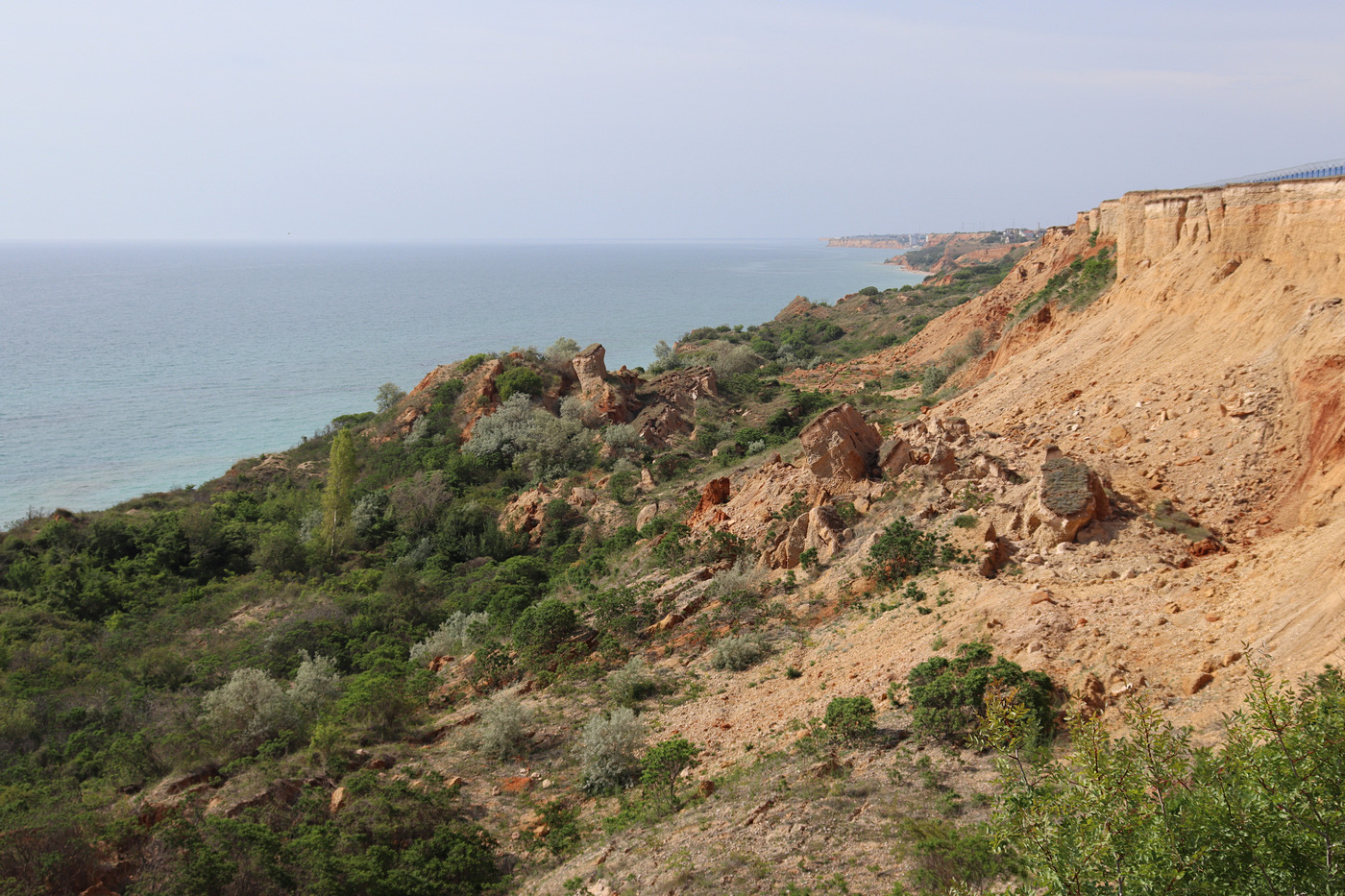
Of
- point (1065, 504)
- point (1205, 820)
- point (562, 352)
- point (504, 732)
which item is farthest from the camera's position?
point (562, 352)

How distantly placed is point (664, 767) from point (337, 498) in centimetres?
2071

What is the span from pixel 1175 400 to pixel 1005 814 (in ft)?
45.6

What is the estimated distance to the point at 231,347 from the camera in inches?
3561

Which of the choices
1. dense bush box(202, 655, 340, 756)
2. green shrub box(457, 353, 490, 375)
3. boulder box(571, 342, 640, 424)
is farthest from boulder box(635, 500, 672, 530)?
green shrub box(457, 353, 490, 375)

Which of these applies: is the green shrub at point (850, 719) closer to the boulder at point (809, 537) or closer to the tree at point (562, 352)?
the boulder at point (809, 537)

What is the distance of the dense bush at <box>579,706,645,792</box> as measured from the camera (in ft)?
41.7

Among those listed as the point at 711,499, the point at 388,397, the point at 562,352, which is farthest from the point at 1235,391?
the point at 388,397

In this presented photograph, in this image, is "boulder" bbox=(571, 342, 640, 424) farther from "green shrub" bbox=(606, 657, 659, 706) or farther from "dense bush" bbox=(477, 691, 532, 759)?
"dense bush" bbox=(477, 691, 532, 759)

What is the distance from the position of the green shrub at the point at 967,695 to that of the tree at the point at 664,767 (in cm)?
352

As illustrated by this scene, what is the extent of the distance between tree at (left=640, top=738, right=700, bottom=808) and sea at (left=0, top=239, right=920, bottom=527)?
40.9m

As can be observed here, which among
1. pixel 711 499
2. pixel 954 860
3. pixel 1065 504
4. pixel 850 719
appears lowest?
pixel 850 719

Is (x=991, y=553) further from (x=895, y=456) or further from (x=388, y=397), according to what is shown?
(x=388, y=397)

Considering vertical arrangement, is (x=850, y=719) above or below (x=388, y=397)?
below

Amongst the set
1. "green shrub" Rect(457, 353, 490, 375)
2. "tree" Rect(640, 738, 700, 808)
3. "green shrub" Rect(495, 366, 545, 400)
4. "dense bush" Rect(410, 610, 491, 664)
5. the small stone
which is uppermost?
"green shrub" Rect(457, 353, 490, 375)
